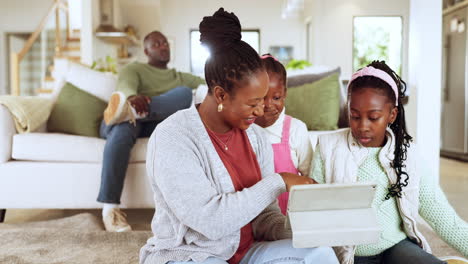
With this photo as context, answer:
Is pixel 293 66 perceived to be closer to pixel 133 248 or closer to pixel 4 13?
pixel 133 248

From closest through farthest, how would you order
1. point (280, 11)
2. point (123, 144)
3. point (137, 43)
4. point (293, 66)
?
point (123, 144) < point (293, 66) < point (137, 43) < point (280, 11)

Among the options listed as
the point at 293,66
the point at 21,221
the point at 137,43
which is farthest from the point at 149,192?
the point at 137,43

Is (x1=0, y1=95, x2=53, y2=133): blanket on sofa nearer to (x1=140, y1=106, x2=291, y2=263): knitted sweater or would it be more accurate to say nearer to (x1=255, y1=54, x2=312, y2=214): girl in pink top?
(x1=255, y1=54, x2=312, y2=214): girl in pink top

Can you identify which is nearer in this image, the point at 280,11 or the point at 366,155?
the point at 366,155

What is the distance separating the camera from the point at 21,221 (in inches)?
115

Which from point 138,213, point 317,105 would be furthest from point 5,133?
point 317,105

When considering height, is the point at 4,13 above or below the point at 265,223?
above

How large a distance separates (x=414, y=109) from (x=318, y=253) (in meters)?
2.15

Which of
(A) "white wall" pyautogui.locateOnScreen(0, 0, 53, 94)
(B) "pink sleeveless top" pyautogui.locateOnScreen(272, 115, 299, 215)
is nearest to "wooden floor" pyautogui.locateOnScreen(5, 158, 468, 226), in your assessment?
(B) "pink sleeveless top" pyautogui.locateOnScreen(272, 115, 299, 215)

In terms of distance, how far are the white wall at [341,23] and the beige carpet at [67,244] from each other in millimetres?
6887

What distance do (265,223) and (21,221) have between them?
7.13 feet

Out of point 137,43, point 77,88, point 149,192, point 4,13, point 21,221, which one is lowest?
point 21,221

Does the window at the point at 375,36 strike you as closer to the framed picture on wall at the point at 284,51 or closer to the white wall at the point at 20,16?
the framed picture on wall at the point at 284,51

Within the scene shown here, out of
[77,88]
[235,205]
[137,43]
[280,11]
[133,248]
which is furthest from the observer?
[280,11]
